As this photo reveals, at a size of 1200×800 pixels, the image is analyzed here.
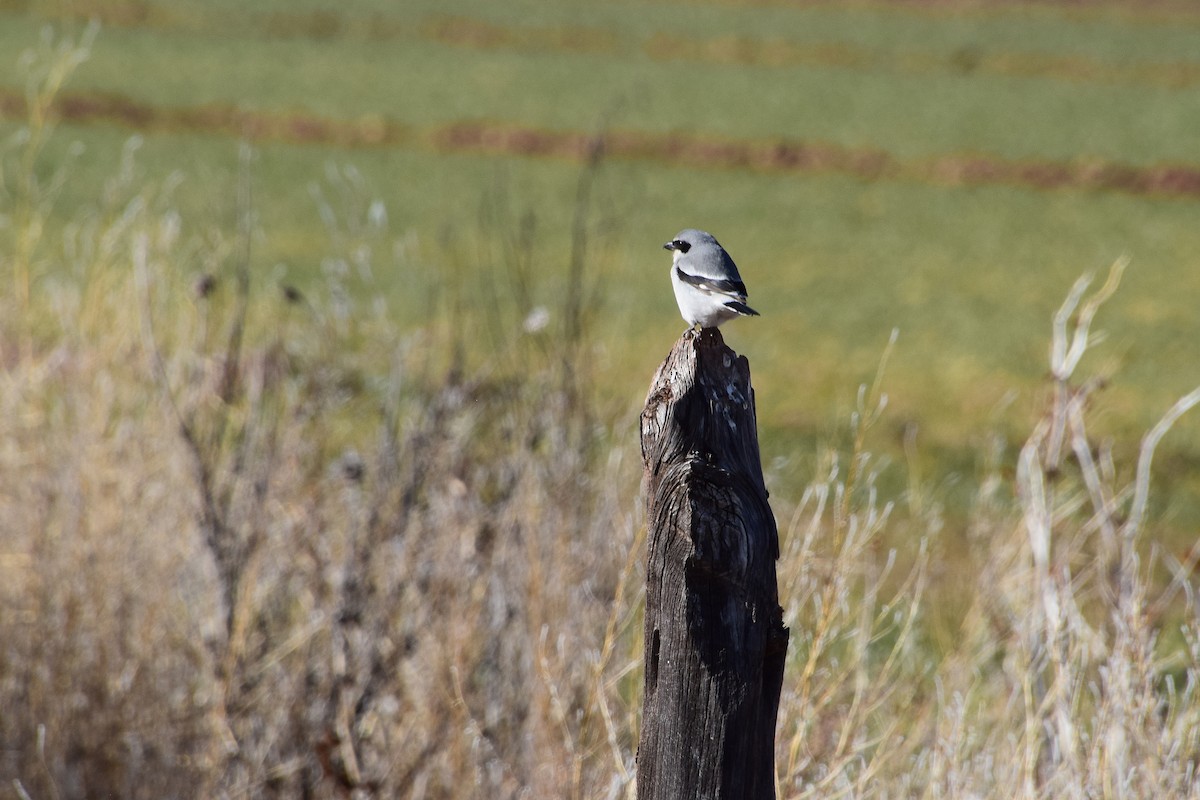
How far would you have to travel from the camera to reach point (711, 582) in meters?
2.41

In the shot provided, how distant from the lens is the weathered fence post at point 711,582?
238cm

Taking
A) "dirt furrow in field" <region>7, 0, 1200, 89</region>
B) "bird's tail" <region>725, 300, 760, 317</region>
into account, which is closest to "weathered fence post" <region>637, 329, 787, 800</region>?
"bird's tail" <region>725, 300, 760, 317</region>

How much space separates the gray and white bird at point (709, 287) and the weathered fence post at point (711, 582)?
0.37 meters

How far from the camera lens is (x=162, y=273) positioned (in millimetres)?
5395

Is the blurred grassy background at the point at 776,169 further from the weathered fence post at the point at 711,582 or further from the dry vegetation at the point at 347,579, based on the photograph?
the weathered fence post at the point at 711,582

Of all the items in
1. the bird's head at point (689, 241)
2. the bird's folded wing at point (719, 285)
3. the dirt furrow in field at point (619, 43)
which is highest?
the dirt furrow in field at point (619, 43)

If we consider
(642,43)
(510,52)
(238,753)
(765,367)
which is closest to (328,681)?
(238,753)

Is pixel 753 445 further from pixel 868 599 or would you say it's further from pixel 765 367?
pixel 765 367

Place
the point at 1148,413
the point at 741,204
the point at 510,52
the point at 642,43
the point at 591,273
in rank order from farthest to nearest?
the point at 642,43, the point at 510,52, the point at 741,204, the point at 591,273, the point at 1148,413

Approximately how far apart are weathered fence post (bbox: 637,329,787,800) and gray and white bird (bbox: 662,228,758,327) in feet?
1.22

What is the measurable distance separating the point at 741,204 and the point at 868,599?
16912 mm

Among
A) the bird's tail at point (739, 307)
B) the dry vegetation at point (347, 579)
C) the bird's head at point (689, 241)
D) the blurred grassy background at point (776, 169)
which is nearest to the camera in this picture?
the bird's tail at point (739, 307)

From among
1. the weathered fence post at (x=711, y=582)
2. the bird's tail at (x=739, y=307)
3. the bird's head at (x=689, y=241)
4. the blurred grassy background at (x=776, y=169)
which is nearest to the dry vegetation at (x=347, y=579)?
the blurred grassy background at (x=776, y=169)

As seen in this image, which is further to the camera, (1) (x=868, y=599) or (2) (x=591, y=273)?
(2) (x=591, y=273)
